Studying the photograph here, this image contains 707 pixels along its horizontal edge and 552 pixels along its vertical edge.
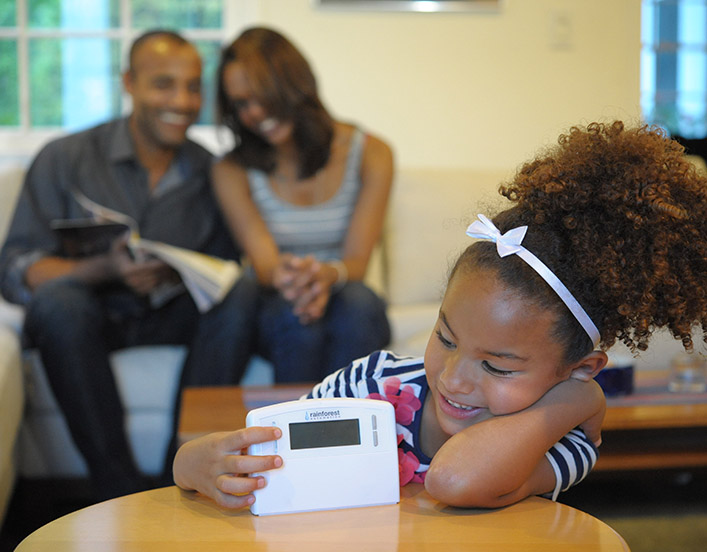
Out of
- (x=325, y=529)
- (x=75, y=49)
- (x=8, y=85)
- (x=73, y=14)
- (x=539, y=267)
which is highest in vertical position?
(x=73, y=14)

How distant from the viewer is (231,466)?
2.64 ft

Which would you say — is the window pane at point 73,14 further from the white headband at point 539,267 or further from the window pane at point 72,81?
the white headband at point 539,267

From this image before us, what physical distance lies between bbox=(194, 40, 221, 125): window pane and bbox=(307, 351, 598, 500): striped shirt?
2305 millimetres

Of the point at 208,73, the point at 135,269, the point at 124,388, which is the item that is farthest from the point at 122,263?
the point at 208,73

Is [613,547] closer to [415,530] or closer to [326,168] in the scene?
[415,530]

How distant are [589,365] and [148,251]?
1330 mm

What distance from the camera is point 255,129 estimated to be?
2.25m

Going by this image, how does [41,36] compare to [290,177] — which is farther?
[41,36]

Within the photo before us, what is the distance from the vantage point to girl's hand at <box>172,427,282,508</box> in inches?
31.4

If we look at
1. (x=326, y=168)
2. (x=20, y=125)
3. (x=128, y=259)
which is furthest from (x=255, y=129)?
(x=20, y=125)

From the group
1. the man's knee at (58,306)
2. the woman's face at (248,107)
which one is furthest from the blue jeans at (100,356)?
the woman's face at (248,107)

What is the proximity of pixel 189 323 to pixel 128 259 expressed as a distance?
0.23m

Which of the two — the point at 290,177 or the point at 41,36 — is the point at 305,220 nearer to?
the point at 290,177

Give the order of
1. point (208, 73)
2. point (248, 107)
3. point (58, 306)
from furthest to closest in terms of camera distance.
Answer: point (208, 73)
point (248, 107)
point (58, 306)
